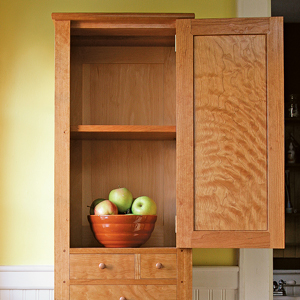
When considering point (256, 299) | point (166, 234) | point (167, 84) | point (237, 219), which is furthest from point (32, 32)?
point (256, 299)

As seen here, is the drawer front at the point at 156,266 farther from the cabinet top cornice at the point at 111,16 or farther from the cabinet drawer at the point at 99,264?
the cabinet top cornice at the point at 111,16

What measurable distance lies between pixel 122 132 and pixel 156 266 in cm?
53

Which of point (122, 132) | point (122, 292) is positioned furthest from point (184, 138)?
point (122, 292)

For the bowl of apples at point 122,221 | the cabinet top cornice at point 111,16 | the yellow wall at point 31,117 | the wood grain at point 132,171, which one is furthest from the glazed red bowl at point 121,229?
the cabinet top cornice at point 111,16

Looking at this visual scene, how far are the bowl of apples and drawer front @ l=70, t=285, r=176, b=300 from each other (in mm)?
159

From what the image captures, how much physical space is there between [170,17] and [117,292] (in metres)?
1.06

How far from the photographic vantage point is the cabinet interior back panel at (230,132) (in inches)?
56.2

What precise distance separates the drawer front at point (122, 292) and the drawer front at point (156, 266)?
41 millimetres

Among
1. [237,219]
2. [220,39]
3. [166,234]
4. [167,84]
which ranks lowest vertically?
[166,234]

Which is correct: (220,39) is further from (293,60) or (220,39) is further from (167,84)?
(293,60)

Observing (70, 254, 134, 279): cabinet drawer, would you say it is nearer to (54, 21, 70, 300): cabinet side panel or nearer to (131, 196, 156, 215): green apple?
(54, 21, 70, 300): cabinet side panel

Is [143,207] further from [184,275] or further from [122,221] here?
[184,275]

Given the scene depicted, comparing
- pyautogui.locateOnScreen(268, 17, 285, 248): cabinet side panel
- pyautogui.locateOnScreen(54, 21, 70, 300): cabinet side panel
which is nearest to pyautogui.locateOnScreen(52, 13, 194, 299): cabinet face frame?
pyautogui.locateOnScreen(54, 21, 70, 300): cabinet side panel

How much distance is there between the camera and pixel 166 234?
1.75 metres
